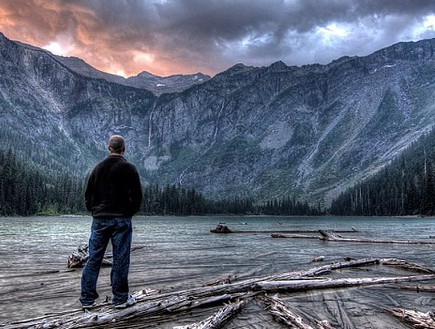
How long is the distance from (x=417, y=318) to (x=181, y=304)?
17.7 ft

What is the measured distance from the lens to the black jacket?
10.0m

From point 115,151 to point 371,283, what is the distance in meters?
10.4

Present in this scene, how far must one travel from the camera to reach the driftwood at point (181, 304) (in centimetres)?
776

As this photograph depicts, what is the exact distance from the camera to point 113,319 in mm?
8164

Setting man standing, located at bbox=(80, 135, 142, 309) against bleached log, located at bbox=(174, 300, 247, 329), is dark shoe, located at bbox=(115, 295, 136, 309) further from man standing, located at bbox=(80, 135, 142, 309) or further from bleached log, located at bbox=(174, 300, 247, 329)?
bleached log, located at bbox=(174, 300, 247, 329)

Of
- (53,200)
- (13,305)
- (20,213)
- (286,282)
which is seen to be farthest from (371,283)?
(53,200)

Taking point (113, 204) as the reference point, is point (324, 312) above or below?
below

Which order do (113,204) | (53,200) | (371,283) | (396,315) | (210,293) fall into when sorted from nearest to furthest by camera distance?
1. (396,315)
2. (113,204)
3. (210,293)
4. (371,283)
5. (53,200)

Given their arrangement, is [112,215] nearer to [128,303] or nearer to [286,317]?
[128,303]

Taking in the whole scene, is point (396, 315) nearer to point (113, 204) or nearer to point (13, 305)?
point (113, 204)

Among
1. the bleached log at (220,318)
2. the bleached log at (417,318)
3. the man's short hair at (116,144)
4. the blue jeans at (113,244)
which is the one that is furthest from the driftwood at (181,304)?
the man's short hair at (116,144)

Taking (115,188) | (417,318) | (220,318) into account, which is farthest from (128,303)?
(417,318)

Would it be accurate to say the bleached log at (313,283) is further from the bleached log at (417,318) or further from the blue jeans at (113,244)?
the blue jeans at (113,244)

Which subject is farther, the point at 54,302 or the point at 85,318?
the point at 54,302
